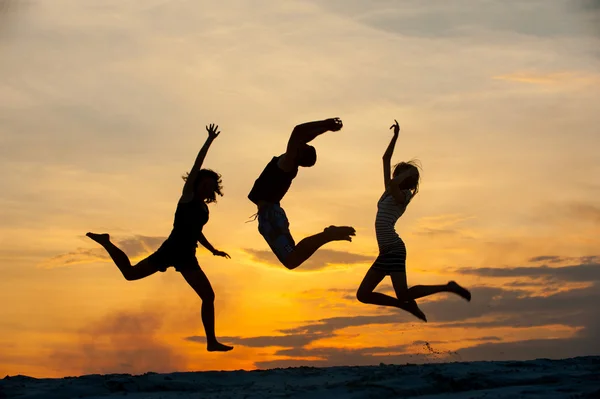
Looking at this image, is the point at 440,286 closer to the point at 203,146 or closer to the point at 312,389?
the point at 312,389

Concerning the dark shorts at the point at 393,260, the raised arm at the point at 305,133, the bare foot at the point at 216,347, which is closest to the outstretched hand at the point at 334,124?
the raised arm at the point at 305,133

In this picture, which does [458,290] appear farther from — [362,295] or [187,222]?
[187,222]

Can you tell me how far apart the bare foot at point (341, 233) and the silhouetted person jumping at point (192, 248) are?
1.80 m

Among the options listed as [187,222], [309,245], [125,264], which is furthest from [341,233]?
[125,264]

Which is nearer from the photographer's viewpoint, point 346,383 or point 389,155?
point 346,383

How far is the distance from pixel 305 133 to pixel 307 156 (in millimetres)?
358

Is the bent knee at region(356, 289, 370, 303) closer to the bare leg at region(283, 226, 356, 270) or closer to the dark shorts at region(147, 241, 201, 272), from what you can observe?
the bare leg at region(283, 226, 356, 270)

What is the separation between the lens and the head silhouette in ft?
36.0

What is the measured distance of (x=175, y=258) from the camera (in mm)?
→ 11609

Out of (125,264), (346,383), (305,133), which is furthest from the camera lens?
(125,264)

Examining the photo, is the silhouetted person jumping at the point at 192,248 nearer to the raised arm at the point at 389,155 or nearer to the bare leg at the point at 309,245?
the bare leg at the point at 309,245

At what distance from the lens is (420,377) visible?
1005cm

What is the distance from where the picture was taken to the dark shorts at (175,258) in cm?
1160

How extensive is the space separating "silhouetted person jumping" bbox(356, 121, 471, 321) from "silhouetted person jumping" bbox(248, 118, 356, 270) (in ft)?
2.29
